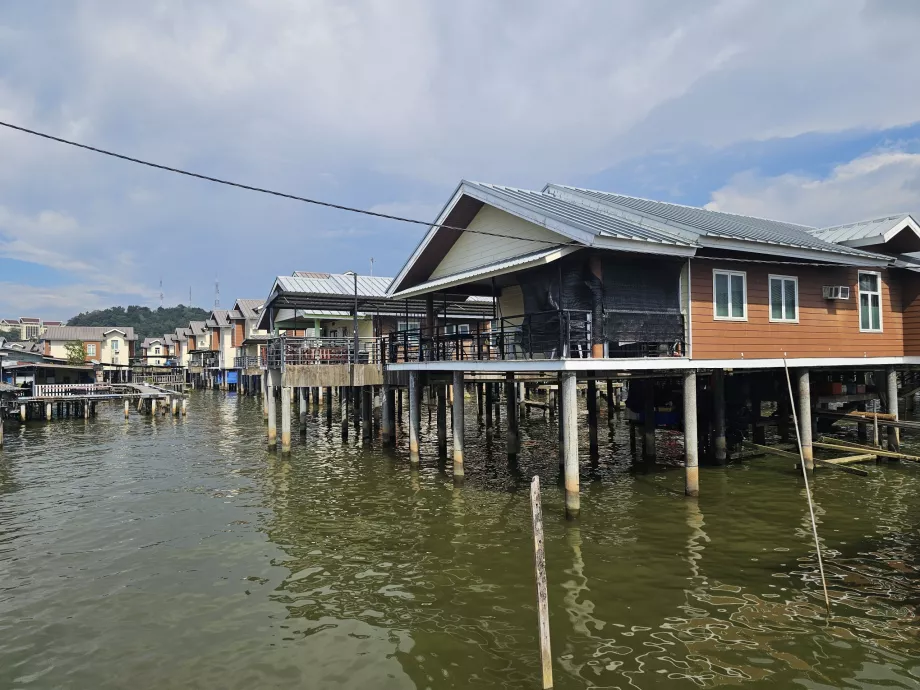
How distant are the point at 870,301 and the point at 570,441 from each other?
43.1 ft

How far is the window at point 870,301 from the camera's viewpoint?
18.3 metres

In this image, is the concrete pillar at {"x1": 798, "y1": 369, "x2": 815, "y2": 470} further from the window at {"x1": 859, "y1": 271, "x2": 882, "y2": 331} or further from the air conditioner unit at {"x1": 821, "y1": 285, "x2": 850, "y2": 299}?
the window at {"x1": 859, "y1": 271, "x2": 882, "y2": 331}

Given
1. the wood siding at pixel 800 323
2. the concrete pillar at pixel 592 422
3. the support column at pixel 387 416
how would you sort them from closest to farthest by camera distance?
the wood siding at pixel 800 323
the concrete pillar at pixel 592 422
the support column at pixel 387 416

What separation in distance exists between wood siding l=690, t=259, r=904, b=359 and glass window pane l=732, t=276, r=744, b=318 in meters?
0.24

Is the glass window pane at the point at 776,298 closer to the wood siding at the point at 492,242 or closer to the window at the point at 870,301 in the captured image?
the window at the point at 870,301

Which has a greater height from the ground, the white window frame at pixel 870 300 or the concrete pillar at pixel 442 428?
the white window frame at pixel 870 300

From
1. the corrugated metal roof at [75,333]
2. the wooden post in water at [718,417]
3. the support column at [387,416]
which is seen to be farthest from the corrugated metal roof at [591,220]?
the corrugated metal roof at [75,333]

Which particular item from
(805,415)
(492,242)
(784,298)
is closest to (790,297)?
(784,298)

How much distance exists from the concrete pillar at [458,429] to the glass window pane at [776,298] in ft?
30.3

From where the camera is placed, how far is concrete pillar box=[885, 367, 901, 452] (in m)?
18.4

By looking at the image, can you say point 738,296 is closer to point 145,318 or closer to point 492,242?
point 492,242

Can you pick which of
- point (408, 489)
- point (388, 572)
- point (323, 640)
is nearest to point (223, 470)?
point (408, 489)

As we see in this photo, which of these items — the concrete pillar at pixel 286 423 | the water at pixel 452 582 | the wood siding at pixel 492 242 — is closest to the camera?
the water at pixel 452 582

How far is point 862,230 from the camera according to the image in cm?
1948
